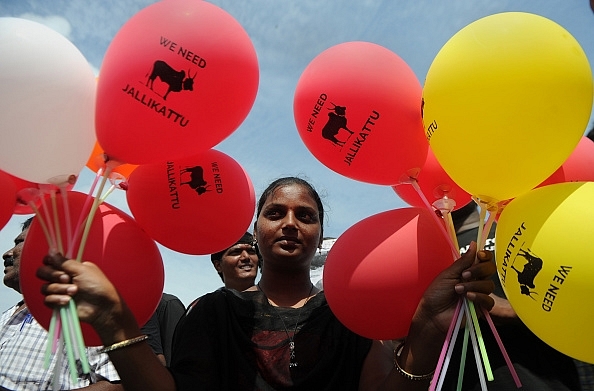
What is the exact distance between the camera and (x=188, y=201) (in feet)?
6.77

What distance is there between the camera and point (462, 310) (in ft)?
5.68

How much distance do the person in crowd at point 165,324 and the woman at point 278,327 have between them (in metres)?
1.05

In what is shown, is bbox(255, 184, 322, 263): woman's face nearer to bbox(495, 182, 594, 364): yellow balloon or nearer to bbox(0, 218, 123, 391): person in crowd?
bbox(495, 182, 594, 364): yellow balloon

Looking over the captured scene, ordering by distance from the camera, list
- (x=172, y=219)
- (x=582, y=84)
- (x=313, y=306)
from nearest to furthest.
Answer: (x=582, y=84)
(x=172, y=219)
(x=313, y=306)

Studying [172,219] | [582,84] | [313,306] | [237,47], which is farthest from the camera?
[313,306]

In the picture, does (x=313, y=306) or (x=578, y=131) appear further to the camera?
(x=313, y=306)

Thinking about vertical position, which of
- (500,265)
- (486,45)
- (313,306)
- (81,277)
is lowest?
(313,306)

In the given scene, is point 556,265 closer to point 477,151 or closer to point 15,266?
point 477,151

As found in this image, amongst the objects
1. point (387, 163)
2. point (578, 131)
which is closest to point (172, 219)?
point (387, 163)

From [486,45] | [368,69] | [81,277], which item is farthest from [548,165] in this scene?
[81,277]

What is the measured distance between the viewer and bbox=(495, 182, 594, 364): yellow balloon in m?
1.53

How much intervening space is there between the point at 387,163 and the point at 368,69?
1.17 ft

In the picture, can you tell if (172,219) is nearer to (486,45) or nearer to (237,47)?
(237,47)

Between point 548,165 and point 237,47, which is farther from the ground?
point 237,47
